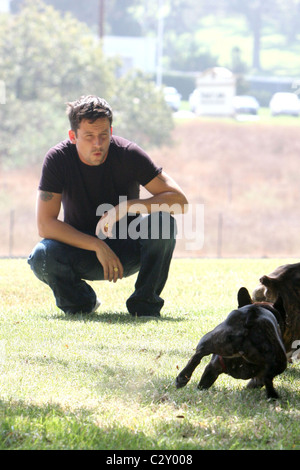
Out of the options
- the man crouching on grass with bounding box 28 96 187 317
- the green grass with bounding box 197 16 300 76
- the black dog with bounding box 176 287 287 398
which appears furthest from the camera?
the green grass with bounding box 197 16 300 76

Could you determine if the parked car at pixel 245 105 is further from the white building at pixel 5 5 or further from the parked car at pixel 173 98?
the white building at pixel 5 5

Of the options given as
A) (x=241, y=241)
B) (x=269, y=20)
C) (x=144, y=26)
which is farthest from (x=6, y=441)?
(x=269, y=20)

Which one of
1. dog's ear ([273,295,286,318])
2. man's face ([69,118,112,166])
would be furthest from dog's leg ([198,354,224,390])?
man's face ([69,118,112,166])

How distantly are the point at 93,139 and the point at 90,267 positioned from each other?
0.92 meters

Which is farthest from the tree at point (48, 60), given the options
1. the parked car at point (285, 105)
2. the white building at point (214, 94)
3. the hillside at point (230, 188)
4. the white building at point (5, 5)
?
the parked car at point (285, 105)

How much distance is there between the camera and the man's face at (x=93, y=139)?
5180mm

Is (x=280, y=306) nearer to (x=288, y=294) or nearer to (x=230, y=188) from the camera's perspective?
(x=288, y=294)

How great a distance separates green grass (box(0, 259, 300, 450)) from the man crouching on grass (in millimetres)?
267

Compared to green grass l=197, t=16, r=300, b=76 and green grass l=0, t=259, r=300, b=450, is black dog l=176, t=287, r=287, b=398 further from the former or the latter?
green grass l=197, t=16, r=300, b=76

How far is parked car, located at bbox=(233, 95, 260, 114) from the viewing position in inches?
1978

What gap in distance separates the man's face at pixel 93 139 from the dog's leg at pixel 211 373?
2207mm

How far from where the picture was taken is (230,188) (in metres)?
38.8

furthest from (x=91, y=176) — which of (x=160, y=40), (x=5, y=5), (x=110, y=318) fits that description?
(x=160, y=40)
